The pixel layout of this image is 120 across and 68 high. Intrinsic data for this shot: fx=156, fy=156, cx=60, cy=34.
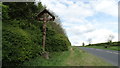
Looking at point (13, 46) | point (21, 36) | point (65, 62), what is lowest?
point (65, 62)

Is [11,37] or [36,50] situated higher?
[11,37]

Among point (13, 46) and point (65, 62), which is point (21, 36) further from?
point (65, 62)

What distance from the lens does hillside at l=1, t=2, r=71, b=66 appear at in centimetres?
771

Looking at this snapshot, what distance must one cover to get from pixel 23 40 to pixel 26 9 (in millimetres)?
6021

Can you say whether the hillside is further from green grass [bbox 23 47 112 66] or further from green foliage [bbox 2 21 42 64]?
green grass [bbox 23 47 112 66]

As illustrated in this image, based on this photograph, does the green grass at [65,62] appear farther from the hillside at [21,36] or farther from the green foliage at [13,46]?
the green foliage at [13,46]

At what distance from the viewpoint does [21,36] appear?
27.8 ft

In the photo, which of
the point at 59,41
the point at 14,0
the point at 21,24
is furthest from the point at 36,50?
the point at 14,0

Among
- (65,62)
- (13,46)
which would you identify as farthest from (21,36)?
(65,62)

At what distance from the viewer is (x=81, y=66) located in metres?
8.59

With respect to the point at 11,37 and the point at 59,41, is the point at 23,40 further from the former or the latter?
the point at 59,41

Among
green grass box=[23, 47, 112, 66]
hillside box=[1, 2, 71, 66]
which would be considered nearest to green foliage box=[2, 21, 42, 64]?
hillside box=[1, 2, 71, 66]

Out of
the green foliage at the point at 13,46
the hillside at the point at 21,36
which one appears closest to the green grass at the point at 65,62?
the hillside at the point at 21,36

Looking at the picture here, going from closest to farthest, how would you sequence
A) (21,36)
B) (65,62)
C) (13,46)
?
(13,46), (21,36), (65,62)
